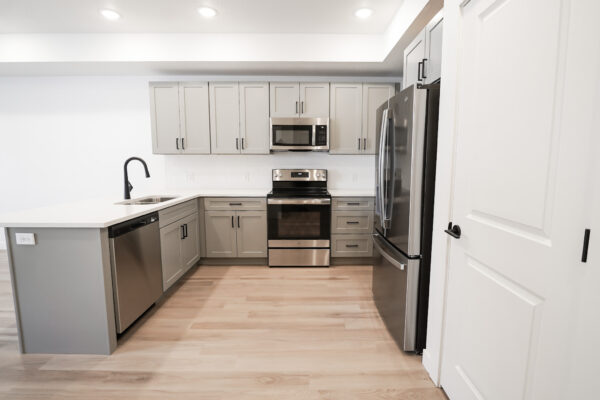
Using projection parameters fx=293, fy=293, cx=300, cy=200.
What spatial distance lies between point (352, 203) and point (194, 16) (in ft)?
8.39

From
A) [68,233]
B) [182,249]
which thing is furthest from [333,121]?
[68,233]

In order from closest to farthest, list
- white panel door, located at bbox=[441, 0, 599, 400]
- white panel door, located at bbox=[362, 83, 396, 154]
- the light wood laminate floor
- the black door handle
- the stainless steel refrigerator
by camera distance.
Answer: white panel door, located at bbox=[441, 0, 599, 400], the black door handle, the light wood laminate floor, the stainless steel refrigerator, white panel door, located at bbox=[362, 83, 396, 154]

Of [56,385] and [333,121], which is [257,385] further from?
[333,121]

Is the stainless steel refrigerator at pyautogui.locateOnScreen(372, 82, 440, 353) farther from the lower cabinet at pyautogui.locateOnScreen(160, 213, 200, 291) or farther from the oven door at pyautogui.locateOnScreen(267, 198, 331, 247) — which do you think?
the lower cabinet at pyautogui.locateOnScreen(160, 213, 200, 291)

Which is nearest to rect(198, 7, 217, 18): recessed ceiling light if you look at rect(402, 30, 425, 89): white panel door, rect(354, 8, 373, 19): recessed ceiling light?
rect(354, 8, 373, 19): recessed ceiling light

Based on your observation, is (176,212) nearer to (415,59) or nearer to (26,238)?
(26,238)

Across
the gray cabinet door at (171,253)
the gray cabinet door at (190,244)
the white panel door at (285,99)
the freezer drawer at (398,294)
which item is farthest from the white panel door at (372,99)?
the gray cabinet door at (171,253)

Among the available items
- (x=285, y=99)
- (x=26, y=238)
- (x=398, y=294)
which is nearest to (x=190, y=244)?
(x=26, y=238)

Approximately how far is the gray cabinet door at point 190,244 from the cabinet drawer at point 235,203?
214 mm

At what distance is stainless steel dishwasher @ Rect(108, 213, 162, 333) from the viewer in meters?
1.94

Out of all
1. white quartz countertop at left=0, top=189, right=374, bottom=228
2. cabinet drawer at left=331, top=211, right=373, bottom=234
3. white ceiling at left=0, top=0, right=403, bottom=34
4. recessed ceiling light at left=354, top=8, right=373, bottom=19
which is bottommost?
cabinet drawer at left=331, top=211, right=373, bottom=234

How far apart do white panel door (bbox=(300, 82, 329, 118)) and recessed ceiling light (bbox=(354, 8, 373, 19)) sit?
898mm

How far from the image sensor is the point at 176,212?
2.90 m

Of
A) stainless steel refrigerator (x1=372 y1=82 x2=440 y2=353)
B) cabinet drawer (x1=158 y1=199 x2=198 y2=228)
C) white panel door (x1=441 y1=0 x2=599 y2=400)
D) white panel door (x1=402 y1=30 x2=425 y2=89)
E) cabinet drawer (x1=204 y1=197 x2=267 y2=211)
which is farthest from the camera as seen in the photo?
cabinet drawer (x1=204 y1=197 x2=267 y2=211)
